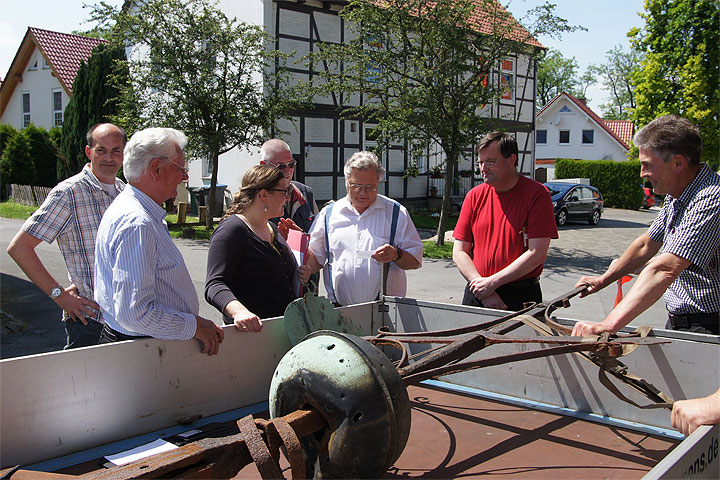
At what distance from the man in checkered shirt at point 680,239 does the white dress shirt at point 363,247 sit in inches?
53.2

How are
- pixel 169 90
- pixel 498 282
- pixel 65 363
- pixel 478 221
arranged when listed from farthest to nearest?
pixel 169 90
pixel 478 221
pixel 498 282
pixel 65 363

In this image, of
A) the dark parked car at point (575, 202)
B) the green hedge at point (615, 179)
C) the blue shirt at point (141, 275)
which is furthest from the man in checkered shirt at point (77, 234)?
the green hedge at point (615, 179)

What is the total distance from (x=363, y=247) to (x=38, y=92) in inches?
1209

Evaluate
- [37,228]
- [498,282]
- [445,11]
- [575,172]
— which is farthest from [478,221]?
[575,172]

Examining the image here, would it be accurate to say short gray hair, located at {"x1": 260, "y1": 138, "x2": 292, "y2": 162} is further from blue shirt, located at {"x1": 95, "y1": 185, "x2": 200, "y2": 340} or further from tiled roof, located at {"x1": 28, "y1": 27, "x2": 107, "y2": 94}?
tiled roof, located at {"x1": 28, "y1": 27, "x2": 107, "y2": 94}

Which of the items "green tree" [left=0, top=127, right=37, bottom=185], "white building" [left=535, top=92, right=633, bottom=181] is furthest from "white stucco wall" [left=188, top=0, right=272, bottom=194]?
"white building" [left=535, top=92, right=633, bottom=181]

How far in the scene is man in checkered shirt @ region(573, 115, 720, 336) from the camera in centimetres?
254

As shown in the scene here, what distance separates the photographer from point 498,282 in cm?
354

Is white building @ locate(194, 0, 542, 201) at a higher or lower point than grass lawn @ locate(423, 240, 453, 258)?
higher

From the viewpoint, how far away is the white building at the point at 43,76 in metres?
27.8

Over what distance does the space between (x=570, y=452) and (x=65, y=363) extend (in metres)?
1.90

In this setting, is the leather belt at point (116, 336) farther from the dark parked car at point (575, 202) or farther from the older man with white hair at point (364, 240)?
the dark parked car at point (575, 202)

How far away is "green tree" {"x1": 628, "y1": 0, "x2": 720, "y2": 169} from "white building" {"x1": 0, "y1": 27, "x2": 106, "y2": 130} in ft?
73.0

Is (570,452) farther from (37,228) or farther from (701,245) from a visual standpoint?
(37,228)
